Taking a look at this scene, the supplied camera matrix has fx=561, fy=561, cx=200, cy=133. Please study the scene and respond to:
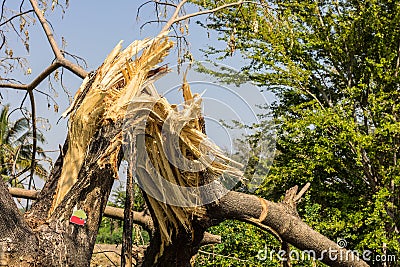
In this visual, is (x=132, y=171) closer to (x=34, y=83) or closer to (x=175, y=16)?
(x=175, y=16)

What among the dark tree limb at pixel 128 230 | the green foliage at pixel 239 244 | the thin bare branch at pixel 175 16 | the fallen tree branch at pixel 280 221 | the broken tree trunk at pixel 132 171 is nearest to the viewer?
the broken tree trunk at pixel 132 171

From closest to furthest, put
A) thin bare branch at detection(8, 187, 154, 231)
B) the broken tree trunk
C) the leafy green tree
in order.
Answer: the broken tree trunk
thin bare branch at detection(8, 187, 154, 231)
the leafy green tree

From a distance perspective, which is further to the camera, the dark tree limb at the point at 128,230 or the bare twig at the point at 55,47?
the bare twig at the point at 55,47

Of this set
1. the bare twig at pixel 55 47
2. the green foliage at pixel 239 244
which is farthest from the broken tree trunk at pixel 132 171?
the green foliage at pixel 239 244

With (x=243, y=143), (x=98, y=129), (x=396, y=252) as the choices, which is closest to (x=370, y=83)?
(x=396, y=252)

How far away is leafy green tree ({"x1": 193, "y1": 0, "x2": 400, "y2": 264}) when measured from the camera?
30.3ft

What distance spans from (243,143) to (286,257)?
1.29 m

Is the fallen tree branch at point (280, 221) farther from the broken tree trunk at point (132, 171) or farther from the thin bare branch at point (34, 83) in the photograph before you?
the thin bare branch at point (34, 83)

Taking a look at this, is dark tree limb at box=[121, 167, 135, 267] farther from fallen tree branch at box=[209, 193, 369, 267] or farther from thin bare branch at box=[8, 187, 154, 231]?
thin bare branch at box=[8, 187, 154, 231]

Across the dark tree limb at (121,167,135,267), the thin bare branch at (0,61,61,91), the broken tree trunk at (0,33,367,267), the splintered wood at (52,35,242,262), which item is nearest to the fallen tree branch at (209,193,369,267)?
the broken tree trunk at (0,33,367,267)

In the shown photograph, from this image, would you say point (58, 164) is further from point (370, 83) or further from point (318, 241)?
point (370, 83)

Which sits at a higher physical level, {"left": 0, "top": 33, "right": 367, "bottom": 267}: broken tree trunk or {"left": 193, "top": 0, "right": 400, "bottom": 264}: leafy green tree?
{"left": 193, "top": 0, "right": 400, "bottom": 264}: leafy green tree

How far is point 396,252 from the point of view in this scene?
8922mm

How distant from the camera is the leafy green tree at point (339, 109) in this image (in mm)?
9250
